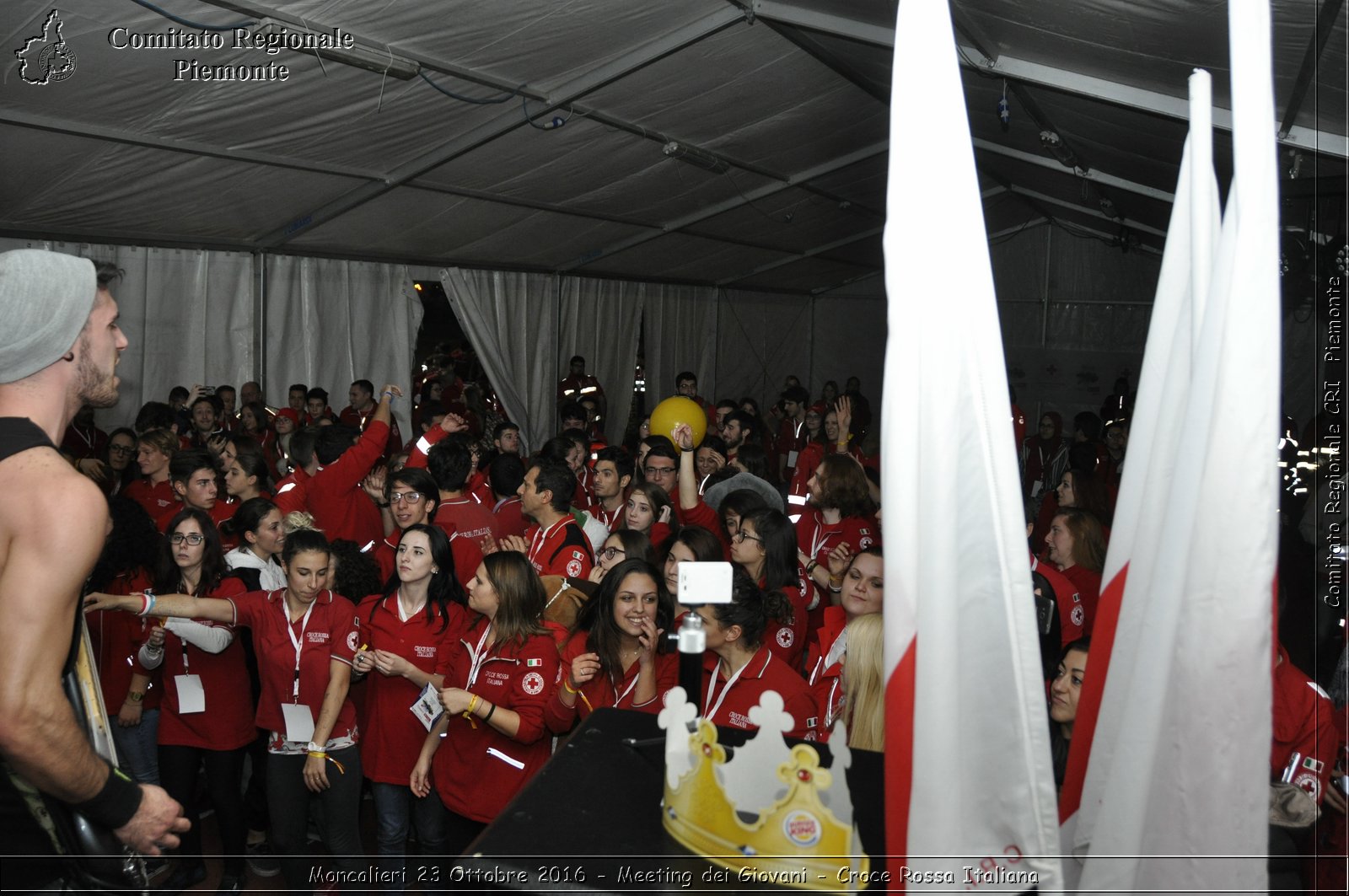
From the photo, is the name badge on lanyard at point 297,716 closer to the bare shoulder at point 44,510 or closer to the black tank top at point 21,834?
the black tank top at point 21,834

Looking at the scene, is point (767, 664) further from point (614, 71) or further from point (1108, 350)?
point (1108, 350)

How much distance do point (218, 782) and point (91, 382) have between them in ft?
8.22

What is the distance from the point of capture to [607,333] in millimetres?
12445

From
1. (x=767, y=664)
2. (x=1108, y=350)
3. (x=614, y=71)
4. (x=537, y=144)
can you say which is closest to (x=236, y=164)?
A: (x=537, y=144)

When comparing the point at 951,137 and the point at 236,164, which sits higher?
the point at 236,164

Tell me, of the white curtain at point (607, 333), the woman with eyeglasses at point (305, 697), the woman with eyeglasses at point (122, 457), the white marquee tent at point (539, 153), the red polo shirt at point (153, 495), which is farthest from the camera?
the white curtain at point (607, 333)

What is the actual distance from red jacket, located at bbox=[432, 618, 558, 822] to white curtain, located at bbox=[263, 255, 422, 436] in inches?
252

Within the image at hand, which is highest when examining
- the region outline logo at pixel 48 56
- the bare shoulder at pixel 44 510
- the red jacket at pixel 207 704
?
the region outline logo at pixel 48 56

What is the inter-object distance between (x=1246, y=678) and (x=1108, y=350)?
48.4ft

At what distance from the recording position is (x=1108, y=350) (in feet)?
47.8

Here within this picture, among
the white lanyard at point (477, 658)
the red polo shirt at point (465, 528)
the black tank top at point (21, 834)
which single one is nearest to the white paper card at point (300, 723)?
the white lanyard at point (477, 658)

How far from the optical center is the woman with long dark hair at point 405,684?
3389 millimetres

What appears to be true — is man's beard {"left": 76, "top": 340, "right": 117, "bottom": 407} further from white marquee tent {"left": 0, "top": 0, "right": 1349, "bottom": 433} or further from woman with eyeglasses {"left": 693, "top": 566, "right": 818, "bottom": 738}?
woman with eyeglasses {"left": 693, "top": 566, "right": 818, "bottom": 738}

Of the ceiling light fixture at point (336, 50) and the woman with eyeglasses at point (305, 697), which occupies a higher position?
the ceiling light fixture at point (336, 50)
